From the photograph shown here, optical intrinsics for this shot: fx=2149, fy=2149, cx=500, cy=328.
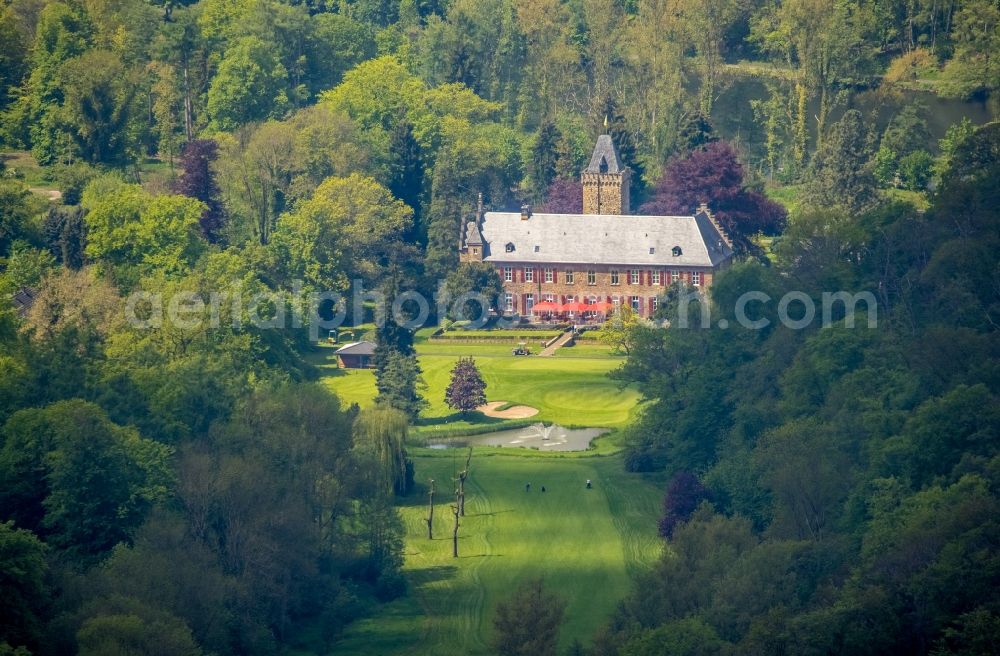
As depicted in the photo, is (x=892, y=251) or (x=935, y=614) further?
(x=892, y=251)

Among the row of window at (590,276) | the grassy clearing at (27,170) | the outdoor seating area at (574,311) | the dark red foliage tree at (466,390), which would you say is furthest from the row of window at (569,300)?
the grassy clearing at (27,170)

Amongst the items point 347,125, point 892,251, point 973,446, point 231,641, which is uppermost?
point 347,125

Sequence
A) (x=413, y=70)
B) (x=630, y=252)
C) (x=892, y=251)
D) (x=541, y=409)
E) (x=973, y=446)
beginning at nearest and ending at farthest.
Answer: (x=973, y=446) < (x=892, y=251) < (x=541, y=409) < (x=630, y=252) < (x=413, y=70)

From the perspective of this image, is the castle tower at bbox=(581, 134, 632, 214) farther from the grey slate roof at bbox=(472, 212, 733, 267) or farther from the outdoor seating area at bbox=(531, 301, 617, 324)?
the outdoor seating area at bbox=(531, 301, 617, 324)

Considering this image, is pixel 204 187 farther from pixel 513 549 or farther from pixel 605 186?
pixel 513 549

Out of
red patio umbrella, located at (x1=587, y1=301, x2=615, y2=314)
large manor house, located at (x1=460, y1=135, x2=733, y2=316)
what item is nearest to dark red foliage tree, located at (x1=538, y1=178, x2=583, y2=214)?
large manor house, located at (x1=460, y1=135, x2=733, y2=316)

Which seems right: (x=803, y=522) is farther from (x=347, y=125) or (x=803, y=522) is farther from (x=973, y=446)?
(x=347, y=125)

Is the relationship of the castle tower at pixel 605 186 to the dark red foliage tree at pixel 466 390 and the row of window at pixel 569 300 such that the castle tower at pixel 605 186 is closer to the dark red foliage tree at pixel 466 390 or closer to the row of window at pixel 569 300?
the row of window at pixel 569 300

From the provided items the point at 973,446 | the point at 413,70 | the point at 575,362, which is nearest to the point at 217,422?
the point at 973,446

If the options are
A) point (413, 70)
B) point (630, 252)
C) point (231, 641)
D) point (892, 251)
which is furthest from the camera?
point (413, 70)

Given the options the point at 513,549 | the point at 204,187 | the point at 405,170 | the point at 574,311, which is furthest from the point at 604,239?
the point at 513,549
